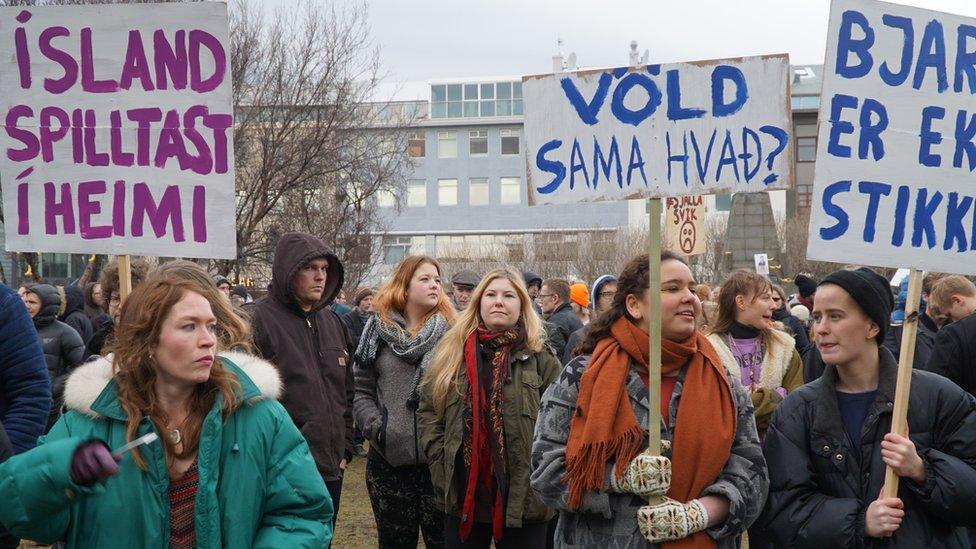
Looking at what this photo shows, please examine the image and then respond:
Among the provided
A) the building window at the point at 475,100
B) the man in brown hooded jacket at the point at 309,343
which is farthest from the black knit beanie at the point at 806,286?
the building window at the point at 475,100

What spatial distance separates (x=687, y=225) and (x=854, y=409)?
29.7ft

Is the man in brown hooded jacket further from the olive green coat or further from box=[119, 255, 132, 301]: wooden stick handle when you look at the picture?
box=[119, 255, 132, 301]: wooden stick handle

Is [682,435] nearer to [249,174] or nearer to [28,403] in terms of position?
[28,403]

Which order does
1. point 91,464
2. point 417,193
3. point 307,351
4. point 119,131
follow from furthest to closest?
1. point 417,193
2. point 307,351
3. point 119,131
4. point 91,464

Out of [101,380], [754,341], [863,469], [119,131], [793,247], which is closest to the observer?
[101,380]

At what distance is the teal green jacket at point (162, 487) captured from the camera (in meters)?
3.12

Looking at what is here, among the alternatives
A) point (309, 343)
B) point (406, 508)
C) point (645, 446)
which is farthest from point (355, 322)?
point (645, 446)

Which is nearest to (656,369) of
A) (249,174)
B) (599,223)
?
(249,174)

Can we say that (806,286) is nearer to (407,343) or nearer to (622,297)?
(407,343)

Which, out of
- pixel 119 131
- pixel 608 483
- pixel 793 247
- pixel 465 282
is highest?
pixel 119 131

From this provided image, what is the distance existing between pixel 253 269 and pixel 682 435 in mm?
22926

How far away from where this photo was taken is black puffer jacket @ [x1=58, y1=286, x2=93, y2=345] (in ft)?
33.1

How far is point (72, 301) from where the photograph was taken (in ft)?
33.8

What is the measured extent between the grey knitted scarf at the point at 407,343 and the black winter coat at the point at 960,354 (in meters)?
2.72
